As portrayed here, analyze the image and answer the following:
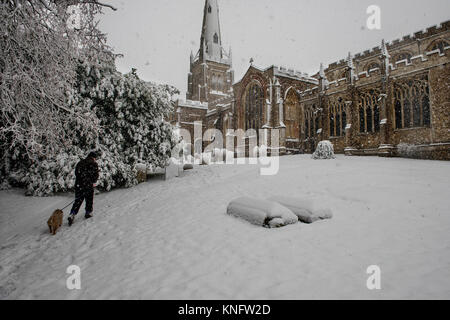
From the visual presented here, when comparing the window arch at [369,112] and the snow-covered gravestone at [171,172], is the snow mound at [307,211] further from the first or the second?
the window arch at [369,112]

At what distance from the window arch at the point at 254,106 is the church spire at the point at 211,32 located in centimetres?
2299

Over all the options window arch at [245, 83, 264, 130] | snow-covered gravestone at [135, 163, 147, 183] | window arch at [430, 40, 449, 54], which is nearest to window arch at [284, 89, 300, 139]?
window arch at [245, 83, 264, 130]

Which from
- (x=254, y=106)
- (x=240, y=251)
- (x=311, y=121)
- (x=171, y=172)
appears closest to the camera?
(x=240, y=251)

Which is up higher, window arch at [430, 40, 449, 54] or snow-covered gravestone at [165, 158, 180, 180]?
window arch at [430, 40, 449, 54]

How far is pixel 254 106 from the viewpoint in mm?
25469

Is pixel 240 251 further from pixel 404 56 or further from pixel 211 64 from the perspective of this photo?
pixel 211 64

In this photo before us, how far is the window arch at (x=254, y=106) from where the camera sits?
2469cm

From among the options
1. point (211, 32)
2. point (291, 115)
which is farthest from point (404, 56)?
point (211, 32)

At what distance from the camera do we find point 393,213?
536 centimetres

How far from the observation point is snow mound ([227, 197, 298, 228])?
16.3ft

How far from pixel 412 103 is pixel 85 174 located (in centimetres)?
1983

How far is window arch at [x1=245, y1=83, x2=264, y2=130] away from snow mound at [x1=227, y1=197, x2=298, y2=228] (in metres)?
19.9

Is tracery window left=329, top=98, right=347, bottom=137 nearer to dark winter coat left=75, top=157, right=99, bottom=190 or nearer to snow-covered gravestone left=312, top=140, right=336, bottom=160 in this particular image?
snow-covered gravestone left=312, top=140, right=336, bottom=160
